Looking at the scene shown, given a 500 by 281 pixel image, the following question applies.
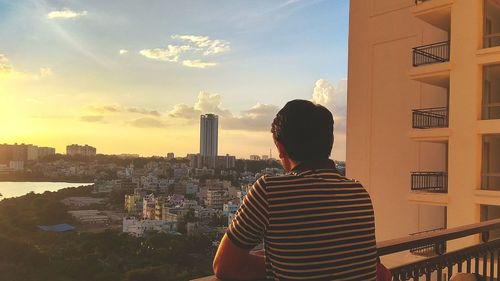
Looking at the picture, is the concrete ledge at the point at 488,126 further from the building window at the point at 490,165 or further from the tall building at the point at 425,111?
the building window at the point at 490,165

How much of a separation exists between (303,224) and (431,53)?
Answer: 1258cm

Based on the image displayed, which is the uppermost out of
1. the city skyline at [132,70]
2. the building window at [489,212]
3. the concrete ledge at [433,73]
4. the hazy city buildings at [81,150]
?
the city skyline at [132,70]

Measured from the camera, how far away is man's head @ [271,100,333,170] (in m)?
1.51

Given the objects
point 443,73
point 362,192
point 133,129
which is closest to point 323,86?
point 443,73

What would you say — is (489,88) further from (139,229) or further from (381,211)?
(139,229)

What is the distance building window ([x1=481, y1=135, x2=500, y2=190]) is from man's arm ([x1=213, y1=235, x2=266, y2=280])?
1071cm

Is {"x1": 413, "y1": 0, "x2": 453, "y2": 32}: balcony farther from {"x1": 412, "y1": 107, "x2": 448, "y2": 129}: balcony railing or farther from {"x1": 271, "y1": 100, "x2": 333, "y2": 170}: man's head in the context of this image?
{"x1": 271, "y1": 100, "x2": 333, "y2": 170}: man's head

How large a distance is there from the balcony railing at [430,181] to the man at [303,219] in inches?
449

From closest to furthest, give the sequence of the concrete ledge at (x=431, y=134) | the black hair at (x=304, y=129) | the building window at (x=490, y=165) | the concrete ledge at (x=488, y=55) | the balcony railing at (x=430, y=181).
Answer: the black hair at (x=304, y=129)
the concrete ledge at (x=488, y=55)
the building window at (x=490, y=165)
the concrete ledge at (x=431, y=134)
the balcony railing at (x=430, y=181)

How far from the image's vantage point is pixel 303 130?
1.51 m

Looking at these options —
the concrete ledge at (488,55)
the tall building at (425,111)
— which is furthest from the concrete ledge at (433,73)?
the concrete ledge at (488,55)

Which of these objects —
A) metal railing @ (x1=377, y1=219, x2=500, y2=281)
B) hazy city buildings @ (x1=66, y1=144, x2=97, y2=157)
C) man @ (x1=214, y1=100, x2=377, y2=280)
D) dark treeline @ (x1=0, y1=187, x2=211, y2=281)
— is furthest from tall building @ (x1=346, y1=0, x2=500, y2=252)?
hazy city buildings @ (x1=66, y1=144, x2=97, y2=157)

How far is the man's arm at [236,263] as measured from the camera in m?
1.47

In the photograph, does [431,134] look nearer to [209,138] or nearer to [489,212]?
[489,212]
